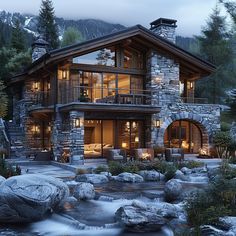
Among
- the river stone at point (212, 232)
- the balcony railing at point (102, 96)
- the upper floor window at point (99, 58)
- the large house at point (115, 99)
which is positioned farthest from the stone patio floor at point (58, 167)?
the river stone at point (212, 232)

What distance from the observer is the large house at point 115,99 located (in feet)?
61.6

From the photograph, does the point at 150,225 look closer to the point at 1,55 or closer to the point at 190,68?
the point at 190,68

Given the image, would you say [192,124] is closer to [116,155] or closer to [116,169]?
[116,155]

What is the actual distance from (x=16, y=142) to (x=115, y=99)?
7.12 meters

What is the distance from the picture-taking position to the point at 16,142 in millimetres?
22266

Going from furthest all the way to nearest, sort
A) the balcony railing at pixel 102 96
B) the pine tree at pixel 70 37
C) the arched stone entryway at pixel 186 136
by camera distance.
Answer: the pine tree at pixel 70 37, the arched stone entryway at pixel 186 136, the balcony railing at pixel 102 96

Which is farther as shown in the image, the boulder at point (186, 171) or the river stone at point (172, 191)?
the boulder at point (186, 171)

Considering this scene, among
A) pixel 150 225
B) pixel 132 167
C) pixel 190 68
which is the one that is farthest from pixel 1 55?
pixel 150 225

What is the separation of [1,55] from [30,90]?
10.5 metres

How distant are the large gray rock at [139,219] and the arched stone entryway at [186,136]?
44.6 ft

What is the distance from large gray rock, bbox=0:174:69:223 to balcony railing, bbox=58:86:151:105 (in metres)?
10.0

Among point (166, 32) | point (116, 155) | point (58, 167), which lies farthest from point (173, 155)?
point (166, 32)

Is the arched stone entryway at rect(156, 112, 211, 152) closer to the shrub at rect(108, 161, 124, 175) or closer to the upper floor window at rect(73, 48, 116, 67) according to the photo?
the upper floor window at rect(73, 48, 116, 67)

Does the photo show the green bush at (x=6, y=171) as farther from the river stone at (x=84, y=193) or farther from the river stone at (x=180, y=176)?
the river stone at (x=180, y=176)
